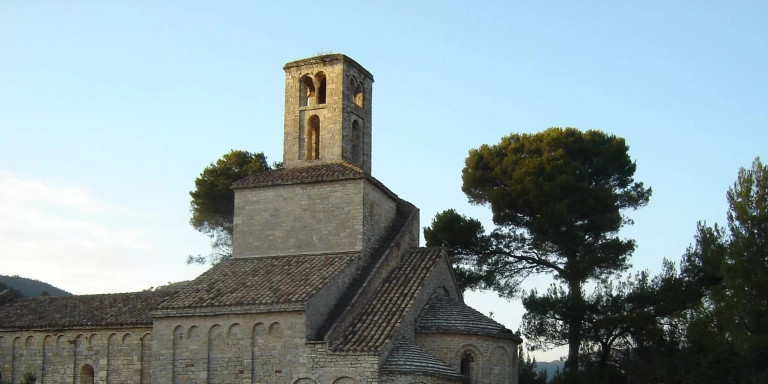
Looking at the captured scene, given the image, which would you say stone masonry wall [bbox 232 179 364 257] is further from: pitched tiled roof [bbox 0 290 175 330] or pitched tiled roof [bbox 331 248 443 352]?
pitched tiled roof [bbox 0 290 175 330]

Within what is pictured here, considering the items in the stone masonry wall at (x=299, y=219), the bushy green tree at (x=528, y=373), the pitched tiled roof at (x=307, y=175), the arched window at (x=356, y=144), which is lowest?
the bushy green tree at (x=528, y=373)

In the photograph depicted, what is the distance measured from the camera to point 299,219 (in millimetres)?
25500

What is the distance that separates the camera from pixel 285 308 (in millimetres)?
21672

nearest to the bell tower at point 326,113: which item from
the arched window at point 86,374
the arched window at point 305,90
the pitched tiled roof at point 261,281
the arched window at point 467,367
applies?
the arched window at point 305,90

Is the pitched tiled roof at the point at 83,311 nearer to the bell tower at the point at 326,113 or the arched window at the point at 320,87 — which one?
the bell tower at the point at 326,113

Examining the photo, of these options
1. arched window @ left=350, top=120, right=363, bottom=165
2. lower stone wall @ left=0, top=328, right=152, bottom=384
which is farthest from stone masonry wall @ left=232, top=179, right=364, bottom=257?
lower stone wall @ left=0, top=328, right=152, bottom=384

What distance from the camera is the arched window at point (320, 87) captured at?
1083 inches

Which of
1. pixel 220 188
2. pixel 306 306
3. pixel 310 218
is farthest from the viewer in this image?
pixel 220 188

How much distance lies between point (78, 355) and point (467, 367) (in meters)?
12.8

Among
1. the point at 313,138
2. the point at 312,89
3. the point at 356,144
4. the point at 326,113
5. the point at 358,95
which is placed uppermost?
the point at 312,89

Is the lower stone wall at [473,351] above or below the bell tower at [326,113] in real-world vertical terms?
below

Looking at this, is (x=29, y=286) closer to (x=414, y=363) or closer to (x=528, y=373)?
(x=528, y=373)

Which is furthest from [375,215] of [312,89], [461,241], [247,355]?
[461,241]

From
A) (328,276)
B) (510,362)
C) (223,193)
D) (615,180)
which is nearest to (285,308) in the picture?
(328,276)
